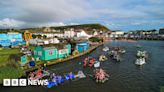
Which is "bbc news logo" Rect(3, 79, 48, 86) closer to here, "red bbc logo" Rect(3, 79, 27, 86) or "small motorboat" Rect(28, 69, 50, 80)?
"red bbc logo" Rect(3, 79, 27, 86)

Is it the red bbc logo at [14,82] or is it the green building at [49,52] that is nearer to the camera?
the red bbc logo at [14,82]

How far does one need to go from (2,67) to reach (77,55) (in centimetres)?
3079

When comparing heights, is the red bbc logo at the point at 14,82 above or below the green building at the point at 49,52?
below

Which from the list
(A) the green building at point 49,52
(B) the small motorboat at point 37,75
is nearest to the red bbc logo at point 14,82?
(B) the small motorboat at point 37,75

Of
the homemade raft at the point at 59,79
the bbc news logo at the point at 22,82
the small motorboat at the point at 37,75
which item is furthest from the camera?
the small motorboat at the point at 37,75

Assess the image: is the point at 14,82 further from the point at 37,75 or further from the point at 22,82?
the point at 37,75

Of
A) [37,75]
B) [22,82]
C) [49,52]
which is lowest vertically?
[22,82]

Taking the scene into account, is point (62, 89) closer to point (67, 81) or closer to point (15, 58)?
point (67, 81)

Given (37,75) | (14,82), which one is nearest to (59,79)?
(37,75)

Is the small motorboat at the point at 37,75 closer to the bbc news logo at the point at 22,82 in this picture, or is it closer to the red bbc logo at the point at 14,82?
the bbc news logo at the point at 22,82

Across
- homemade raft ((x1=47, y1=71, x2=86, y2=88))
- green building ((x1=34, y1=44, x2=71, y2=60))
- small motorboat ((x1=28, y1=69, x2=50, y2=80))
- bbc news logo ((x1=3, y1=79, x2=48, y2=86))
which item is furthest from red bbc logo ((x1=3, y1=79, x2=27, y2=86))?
green building ((x1=34, y1=44, x2=71, y2=60))

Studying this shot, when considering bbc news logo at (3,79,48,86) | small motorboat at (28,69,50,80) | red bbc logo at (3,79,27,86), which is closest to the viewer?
red bbc logo at (3,79,27,86)

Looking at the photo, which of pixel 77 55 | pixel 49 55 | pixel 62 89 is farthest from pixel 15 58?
pixel 77 55

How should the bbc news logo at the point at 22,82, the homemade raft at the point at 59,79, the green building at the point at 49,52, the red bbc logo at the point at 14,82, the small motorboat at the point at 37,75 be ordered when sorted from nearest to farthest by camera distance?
1. the red bbc logo at the point at 14,82
2. the bbc news logo at the point at 22,82
3. the homemade raft at the point at 59,79
4. the small motorboat at the point at 37,75
5. the green building at the point at 49,52
